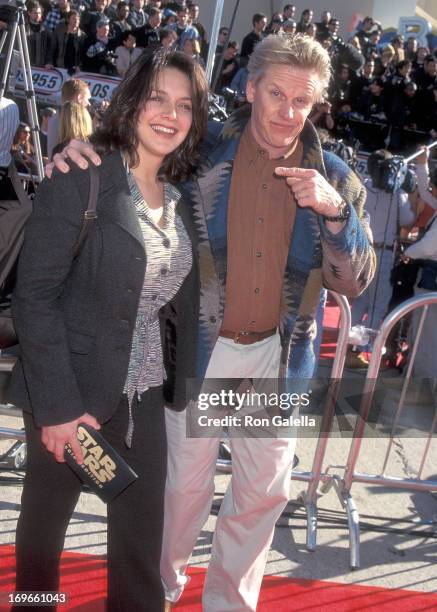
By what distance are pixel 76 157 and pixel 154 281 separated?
0.39 metres

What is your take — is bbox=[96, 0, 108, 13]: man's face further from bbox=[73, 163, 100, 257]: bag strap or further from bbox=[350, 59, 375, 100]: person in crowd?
bbox=[73, 163, 100, 257]: bag strap

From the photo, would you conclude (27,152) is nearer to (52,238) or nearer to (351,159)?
(351,159)

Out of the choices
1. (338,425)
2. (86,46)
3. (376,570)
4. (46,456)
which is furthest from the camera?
(86,46)

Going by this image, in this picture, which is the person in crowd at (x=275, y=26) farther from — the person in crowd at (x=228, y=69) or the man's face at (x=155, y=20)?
the man's face at (x=155, y=20)

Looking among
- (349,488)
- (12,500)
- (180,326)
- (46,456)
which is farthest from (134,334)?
(349,488)

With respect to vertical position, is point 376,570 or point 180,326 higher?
point 180,326

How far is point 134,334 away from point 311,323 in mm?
667

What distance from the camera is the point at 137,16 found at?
1297cm

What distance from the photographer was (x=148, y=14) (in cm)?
1325

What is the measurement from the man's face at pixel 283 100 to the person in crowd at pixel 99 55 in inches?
403

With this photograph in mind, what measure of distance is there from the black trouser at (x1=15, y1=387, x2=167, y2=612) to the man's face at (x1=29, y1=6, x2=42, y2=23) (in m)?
11.3

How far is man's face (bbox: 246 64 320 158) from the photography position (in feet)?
6.97

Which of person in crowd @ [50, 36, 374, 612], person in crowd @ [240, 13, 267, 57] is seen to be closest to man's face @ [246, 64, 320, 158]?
person in crowd @ [50, 36, 374, 612]

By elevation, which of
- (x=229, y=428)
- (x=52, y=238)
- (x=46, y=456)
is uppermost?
(x=52, y=238)
